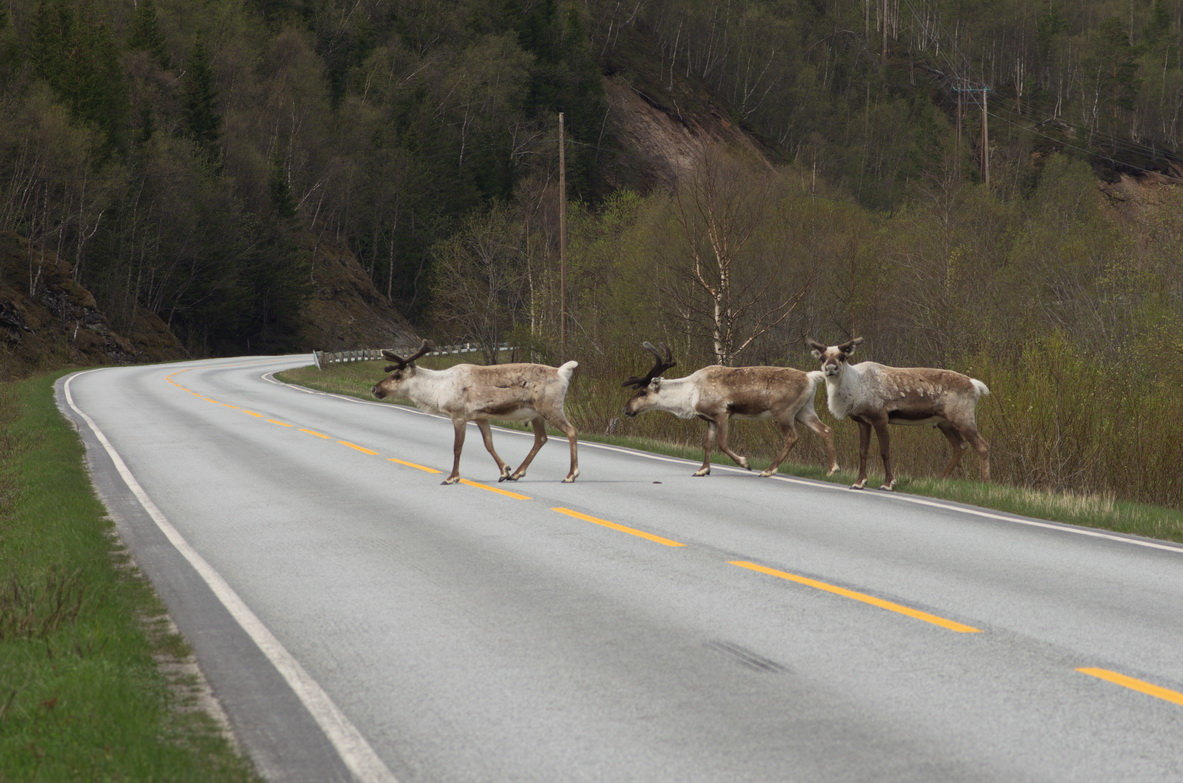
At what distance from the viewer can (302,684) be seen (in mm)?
6551

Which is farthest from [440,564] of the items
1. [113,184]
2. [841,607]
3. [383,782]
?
[113,184]

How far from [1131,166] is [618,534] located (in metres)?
142

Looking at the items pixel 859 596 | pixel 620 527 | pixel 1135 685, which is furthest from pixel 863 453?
pixel 1135 685

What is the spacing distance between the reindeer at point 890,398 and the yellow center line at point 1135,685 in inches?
343

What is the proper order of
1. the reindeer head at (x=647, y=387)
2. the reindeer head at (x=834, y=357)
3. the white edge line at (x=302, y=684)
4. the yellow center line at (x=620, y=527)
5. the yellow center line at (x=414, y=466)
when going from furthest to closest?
the yellow center line at (x=414, y=466), the reindeer head at (x=647, y=387), the reindeer head at (x=834, y=357), the yellow center line at (x=620, y=527), the white edge line at (x=302, y=684)

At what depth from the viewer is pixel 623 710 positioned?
6.00m

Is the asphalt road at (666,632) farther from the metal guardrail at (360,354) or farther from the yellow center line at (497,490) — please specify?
the metal guardrail at (360,354)

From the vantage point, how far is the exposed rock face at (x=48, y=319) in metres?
57.3

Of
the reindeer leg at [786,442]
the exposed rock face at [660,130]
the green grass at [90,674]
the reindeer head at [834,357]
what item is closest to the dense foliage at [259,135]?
the exposed rock face at [660,130]

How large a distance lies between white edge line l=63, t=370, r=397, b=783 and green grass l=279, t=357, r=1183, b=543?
8.43 m

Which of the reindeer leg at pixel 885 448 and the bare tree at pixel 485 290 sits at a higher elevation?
the bare tree at pixel 485 290

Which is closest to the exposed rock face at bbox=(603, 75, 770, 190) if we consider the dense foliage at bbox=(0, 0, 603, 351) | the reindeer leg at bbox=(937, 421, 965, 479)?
the dense foliage at bbox=(0, 0, 603, 351)

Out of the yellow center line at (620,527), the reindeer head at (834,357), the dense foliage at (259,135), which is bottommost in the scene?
the yellow center line at (620,527)

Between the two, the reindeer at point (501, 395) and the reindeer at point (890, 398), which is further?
the reindeer at point (501, 395)
